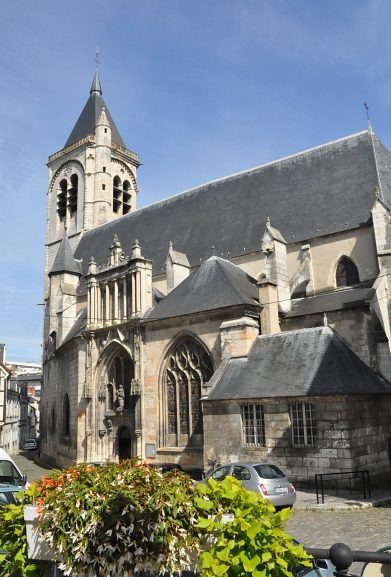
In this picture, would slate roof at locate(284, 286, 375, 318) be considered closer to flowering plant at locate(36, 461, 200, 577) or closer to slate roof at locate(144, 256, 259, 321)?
slate roof at locate(144, 256, 259, 321)

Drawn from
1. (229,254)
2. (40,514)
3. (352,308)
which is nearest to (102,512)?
(40,514)

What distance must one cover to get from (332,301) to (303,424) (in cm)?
557

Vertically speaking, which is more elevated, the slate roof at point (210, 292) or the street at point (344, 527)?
the slate roof at point (210, 292)

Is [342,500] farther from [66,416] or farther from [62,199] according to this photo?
[62,199]

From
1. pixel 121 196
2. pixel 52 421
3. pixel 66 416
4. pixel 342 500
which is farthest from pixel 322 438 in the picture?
pixel 121 196

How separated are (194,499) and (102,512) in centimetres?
54

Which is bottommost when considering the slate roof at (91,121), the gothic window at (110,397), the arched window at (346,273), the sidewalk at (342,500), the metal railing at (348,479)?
the sidewalk at (342,500)

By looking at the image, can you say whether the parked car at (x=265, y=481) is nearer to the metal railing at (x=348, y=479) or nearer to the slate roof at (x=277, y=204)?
the metal railing at (x=348, y=479)

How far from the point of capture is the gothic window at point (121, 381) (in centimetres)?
1973

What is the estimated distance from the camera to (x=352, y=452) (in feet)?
39.1

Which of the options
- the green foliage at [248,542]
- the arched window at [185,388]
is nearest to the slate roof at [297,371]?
the arched window at [185,388]

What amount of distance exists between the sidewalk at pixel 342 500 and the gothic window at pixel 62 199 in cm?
2880

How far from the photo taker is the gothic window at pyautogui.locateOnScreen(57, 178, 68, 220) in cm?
3631

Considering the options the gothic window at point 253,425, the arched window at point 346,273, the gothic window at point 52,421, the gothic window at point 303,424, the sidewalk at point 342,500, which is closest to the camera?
the sidewalk at point 342,500
